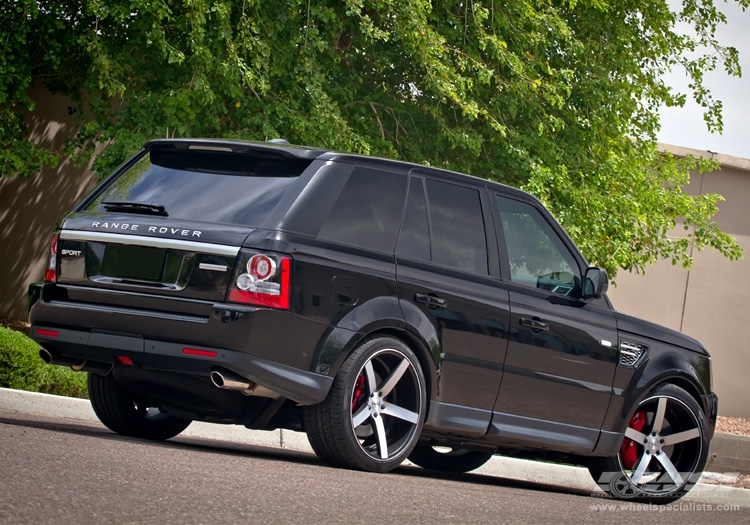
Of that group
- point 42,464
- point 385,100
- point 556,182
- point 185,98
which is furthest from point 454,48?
point 42,464

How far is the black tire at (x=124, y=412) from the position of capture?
24.1 ft

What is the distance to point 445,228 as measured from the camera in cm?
716

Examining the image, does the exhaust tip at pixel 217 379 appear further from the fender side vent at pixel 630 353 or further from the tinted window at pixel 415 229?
the fender side vent at pixel 630 353

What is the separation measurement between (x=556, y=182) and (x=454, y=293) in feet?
32.4

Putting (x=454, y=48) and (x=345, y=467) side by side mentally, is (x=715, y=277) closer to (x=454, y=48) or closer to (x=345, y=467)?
(x=454, y=48)

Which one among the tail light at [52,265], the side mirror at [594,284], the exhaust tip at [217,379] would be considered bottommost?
the exhaust tip at [217,379]

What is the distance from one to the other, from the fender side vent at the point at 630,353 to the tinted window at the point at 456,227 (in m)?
1.27

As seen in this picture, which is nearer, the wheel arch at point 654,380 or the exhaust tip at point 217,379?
the exhaust tip at point 217,379

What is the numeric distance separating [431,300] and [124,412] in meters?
2.13

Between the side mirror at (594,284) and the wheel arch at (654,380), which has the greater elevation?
the side mirror at (594,284)

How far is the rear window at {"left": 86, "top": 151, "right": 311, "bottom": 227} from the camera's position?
6430 mm

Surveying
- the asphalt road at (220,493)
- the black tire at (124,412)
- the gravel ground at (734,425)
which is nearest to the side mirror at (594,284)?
the asphalt road at (220,493)

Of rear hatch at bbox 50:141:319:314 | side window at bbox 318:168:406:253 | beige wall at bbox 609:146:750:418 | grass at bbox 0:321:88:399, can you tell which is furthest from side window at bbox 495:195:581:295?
beige wall at bbox 609:146:750:418

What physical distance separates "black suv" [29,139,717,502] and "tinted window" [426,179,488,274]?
0.5 inches
